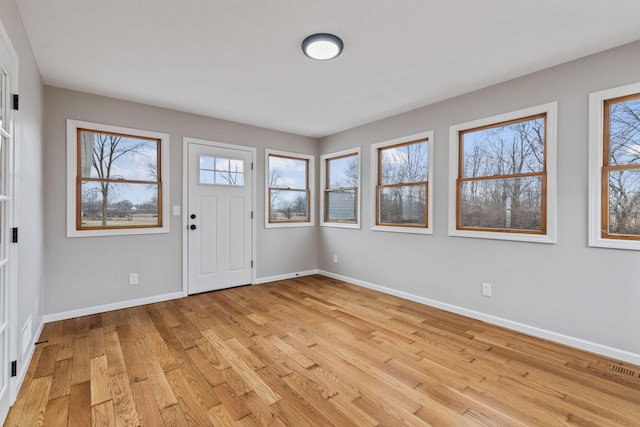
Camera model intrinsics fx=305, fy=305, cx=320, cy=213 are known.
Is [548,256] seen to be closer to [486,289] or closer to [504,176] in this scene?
[486,289]

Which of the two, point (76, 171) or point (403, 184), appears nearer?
point (76, 171)

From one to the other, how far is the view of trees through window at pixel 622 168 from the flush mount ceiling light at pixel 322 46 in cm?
227

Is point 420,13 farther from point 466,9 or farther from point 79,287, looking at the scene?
point 79,287

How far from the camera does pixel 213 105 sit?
3.80 metres

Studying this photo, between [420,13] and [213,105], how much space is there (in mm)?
2666

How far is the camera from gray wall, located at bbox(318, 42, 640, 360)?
245cm

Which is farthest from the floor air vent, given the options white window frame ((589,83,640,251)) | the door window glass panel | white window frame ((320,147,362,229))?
the door window glass panel

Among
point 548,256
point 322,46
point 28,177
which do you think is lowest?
point 548,256

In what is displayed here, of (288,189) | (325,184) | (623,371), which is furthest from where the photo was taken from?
(325,184)

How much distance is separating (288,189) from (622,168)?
13.1ft

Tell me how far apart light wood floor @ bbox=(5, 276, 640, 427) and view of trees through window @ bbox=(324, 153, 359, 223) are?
6.49ft

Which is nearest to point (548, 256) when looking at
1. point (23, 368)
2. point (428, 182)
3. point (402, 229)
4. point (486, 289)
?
point (486, 289)

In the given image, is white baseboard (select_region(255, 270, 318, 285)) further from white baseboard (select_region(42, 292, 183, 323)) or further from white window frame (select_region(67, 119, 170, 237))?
→ white window frame (select_region(67, 119, 170, 237))

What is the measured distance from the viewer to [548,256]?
2793 millimetres
